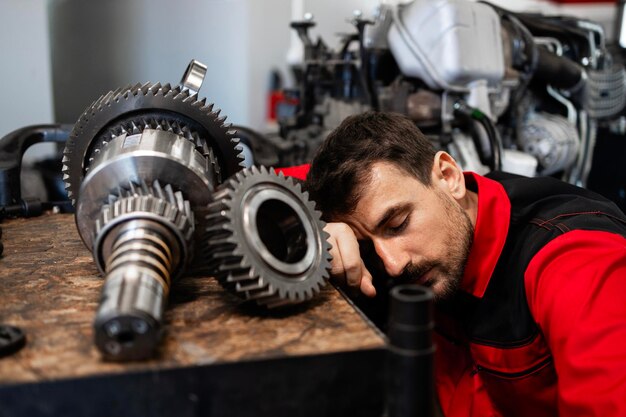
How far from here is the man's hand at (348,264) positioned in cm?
79

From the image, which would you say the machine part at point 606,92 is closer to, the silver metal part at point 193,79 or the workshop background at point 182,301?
the workshop background at point 182,301

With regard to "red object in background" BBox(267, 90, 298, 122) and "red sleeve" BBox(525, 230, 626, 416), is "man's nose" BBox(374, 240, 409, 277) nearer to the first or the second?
"red sleeve" BBox(525, 230, 626, 416)

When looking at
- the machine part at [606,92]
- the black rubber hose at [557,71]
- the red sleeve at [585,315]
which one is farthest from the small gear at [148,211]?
the machine part at [606,92]

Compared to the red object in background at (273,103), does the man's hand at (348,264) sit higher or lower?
higher

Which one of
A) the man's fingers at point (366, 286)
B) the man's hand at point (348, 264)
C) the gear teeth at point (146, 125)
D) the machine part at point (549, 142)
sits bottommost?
the machine part at point (549, 142)

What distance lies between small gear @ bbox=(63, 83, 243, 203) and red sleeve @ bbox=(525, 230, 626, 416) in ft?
1.43

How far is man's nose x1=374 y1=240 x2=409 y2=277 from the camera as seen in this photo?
89cm

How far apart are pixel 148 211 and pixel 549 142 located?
2.12 meters

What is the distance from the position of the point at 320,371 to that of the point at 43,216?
30.9 inches

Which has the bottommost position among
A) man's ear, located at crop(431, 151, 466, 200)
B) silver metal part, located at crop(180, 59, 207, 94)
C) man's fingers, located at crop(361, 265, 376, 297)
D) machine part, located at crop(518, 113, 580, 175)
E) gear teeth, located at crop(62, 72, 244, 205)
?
machine part, located at crop(518, 113, 580, 175)

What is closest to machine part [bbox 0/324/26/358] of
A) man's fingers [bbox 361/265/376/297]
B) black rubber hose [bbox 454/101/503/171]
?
man's fingers [bbox 361/265/376/297]

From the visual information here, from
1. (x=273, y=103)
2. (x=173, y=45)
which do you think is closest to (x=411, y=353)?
(x=273, y=103)

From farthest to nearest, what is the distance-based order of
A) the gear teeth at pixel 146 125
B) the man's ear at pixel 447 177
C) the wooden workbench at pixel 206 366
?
the man's ear at pixel 447 177 → the gear teeth at pixel 146 125 → the wooden workbench at pixel 206 366

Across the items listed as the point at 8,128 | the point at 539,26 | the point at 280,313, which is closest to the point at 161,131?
the point at 280,313
